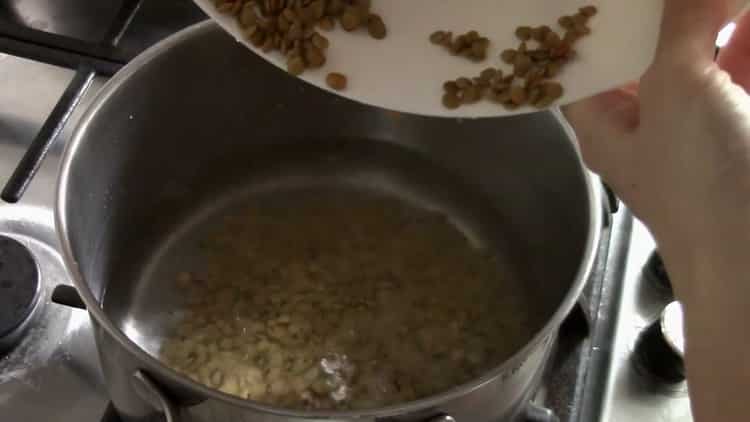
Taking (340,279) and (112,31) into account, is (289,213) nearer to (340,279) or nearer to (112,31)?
(340,279)

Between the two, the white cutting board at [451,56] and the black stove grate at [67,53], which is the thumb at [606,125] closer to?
the white cutting board at [451,56]

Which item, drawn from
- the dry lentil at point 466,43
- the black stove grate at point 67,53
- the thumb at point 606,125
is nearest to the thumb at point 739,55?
the thumb at point 606,125

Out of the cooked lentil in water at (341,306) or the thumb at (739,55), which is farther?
the cooked lentil in water at (341,306)

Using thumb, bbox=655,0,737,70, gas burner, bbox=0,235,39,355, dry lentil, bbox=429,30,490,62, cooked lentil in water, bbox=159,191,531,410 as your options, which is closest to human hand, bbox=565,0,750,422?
thumb, bbox=655,0,737,70

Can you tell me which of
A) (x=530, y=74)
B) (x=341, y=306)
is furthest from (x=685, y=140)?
(x=341, y=306)

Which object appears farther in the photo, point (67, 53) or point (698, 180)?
point (67, 53)

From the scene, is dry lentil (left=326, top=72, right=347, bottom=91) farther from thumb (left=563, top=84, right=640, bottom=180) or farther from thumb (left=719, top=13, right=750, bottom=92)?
thumb (left=719, top=13, right=750, bottom=92)

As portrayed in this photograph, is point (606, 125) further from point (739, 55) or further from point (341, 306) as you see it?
point (341, 306)
